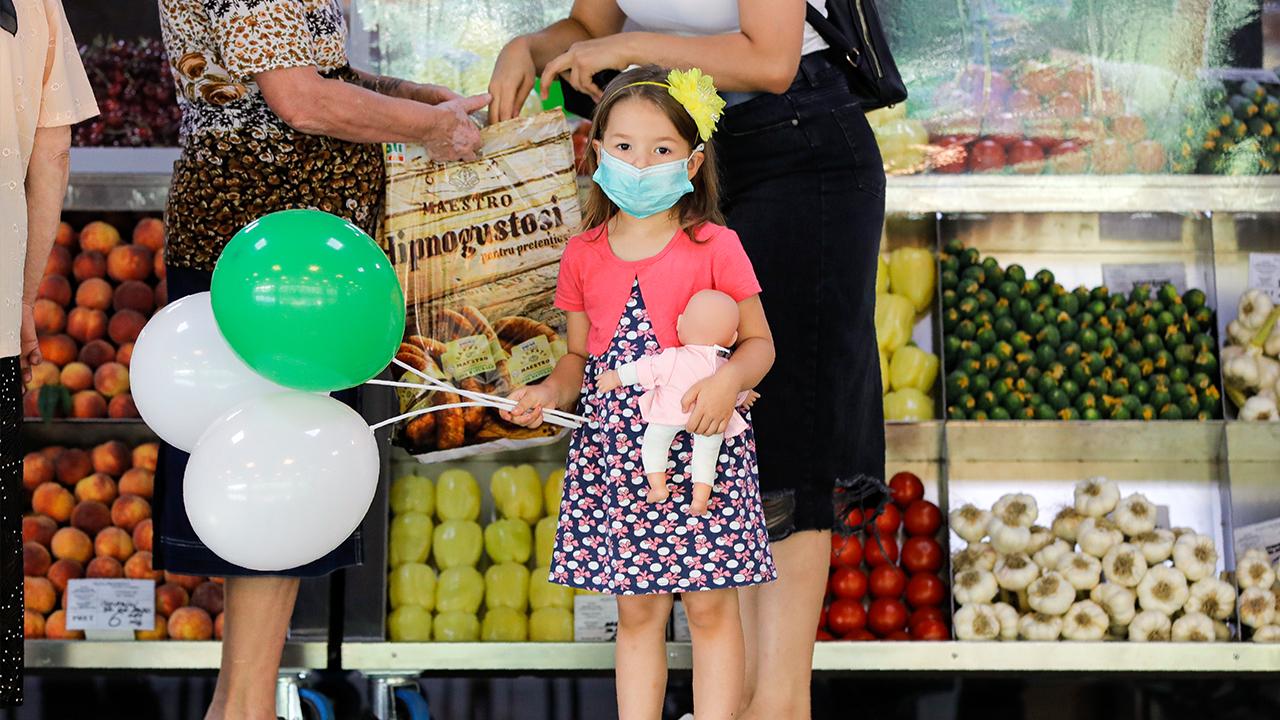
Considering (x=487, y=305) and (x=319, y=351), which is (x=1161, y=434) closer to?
(x=487, y=305)

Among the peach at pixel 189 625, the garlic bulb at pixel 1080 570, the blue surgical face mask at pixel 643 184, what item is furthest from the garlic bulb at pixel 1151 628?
the peach at pixel 189 625

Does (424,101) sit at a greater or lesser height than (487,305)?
greater

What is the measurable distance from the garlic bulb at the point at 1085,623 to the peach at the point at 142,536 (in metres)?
2.38

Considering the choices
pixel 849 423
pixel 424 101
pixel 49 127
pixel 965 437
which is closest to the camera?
pixel 49 127

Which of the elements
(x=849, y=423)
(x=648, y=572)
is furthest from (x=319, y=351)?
(x=849, y=423)

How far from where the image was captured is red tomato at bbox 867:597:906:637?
3.53 meters

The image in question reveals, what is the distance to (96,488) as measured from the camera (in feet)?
11.7

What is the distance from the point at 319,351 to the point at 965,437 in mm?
2329

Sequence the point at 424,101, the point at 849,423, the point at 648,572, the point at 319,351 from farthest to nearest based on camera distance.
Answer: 1. the point at 424,101
2. the point at 849,423
3. the point at 648,572
4. the point at 319,351

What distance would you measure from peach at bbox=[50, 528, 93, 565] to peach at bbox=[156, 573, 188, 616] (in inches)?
8.8

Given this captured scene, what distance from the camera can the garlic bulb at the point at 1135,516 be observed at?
142 inches

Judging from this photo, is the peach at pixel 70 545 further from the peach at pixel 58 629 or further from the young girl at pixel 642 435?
the young girl at pixel 642 435

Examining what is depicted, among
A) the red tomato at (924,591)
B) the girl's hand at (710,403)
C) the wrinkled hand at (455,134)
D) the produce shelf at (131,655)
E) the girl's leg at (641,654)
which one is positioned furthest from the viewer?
the red tomato at (924,591)

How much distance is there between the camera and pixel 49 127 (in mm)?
2219
